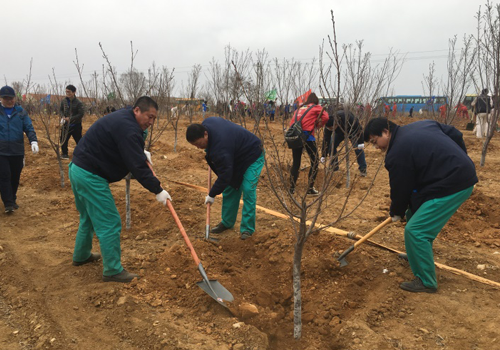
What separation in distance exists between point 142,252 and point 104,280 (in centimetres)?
74

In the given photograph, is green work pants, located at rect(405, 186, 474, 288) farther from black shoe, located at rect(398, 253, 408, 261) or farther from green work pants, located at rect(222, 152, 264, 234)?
green work pants, located at rect(222, 152, 264, 234)

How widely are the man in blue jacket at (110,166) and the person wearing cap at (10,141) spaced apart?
2458 mm

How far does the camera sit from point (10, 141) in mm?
5012

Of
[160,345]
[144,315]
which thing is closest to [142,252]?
[144,315]

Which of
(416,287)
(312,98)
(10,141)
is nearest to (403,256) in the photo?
(416,287)

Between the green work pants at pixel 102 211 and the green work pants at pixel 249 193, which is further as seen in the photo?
the green work pants at pixel 249 193

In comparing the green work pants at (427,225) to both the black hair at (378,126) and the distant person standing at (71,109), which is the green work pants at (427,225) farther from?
the distant person standing at (71,109)

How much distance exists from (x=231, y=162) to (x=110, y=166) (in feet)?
4.18

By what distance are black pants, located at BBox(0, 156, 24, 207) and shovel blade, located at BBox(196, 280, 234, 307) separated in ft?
12.3

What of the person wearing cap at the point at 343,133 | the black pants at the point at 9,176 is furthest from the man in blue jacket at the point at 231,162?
the black pants at the point at 9,176

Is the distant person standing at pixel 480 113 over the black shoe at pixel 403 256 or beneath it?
over

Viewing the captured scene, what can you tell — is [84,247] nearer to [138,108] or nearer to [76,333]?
[76,333]

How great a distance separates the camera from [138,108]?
3166 millimetres

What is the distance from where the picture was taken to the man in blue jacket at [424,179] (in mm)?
2922
